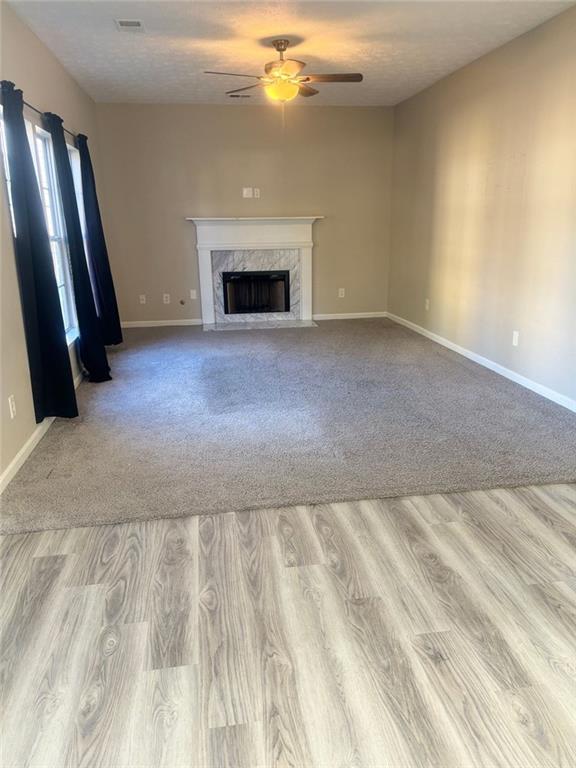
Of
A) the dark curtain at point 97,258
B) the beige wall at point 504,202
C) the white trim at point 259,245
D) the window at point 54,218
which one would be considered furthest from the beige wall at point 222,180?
the window at point 54,218

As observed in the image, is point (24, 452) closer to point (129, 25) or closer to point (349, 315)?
point (129, 25)

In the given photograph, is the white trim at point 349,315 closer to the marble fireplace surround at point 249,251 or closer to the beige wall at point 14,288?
the marble fireplace surround at point 249,251

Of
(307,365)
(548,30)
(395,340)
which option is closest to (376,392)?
(307,365)

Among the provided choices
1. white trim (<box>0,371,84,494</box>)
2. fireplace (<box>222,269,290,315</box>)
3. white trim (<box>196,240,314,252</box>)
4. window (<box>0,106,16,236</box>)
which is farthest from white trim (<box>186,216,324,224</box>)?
white trim (<box>0,371,84,494</box>)

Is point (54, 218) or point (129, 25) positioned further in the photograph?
point (54, 218)

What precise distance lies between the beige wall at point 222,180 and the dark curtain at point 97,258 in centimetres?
111

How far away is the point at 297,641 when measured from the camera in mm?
1771

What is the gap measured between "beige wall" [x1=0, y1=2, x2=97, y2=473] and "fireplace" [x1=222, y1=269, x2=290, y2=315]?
3.21 meters

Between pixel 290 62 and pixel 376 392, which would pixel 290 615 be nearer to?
pixel 376 392

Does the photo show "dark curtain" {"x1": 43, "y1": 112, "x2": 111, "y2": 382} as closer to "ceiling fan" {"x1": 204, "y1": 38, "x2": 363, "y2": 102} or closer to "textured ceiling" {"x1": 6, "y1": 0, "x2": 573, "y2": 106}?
"textured ceiling" {"x1": 6, "y1": 0, "x2": 573, "y2": 106}

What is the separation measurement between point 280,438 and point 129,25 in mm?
3112

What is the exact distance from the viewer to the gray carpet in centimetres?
272

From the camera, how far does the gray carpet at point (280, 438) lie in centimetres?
272

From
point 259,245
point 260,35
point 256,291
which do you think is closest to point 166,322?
point 256,291
